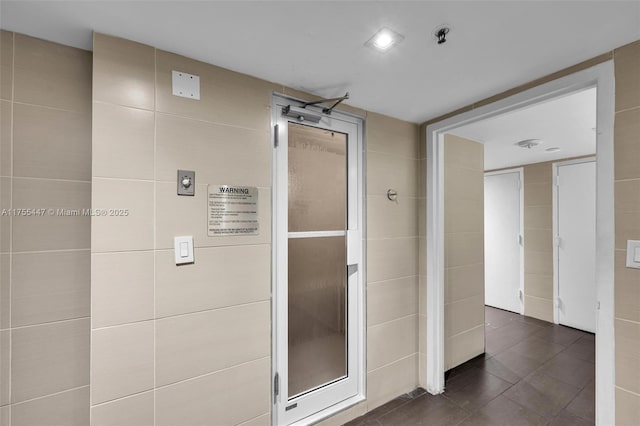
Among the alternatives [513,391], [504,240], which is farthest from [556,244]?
[513,391]

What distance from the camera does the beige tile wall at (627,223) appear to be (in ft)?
4.11

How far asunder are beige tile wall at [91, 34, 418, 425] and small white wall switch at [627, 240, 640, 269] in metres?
1.71

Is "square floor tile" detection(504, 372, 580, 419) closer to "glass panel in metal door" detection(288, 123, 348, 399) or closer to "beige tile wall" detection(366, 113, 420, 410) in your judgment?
"beige tile wall" detection(366, 113, 420, 410)

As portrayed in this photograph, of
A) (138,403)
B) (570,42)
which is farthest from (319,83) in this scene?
(138,403)

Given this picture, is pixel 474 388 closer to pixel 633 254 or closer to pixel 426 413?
pixel 426 413

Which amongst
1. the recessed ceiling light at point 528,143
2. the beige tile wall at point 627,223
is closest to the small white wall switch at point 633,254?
the beige tile wall at point 627,223

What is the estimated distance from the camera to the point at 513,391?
229cm

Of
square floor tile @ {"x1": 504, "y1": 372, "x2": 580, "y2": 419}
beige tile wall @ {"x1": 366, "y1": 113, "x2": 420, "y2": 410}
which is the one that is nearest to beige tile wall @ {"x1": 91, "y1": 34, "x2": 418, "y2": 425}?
beige tile wall @ {"x1": 366, "y1": 113, "x2": 420, "y2": 410}

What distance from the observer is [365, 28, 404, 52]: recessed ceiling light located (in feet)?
4.04

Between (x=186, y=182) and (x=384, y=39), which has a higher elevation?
(x=384, y=39)

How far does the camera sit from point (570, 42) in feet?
4.24

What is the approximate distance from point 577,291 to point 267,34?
4.50 meters

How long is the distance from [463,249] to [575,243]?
1999 millimetres

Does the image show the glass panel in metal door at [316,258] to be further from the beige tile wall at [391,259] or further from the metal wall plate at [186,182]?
the metal wall plate at [186,182]
